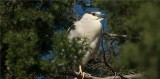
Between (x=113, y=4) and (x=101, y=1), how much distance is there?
21 cm

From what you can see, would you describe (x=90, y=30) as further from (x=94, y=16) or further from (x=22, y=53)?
(x=22, y=53)

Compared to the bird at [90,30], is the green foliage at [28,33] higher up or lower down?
higher up

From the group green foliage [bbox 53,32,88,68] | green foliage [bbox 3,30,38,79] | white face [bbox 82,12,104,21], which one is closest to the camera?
green foliage [bbox 53,32,88,68]

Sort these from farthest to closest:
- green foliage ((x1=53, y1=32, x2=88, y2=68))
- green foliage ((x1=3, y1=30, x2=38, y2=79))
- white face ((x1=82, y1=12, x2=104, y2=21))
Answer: white face ((x1=82, y1=12, x2=104, y2=21)) < green foliage ((x1=3, y1=30, x2=38, y2=79)) < green foliage ((x1=53, y1=32, x2=88, y2=68))

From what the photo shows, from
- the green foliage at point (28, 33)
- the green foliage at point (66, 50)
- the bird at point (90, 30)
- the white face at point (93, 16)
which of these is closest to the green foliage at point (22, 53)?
the green foliage at point (28, 33)

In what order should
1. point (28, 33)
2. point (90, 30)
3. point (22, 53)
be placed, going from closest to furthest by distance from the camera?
point (22, 53) → point (28, 33) → point (90, 30)

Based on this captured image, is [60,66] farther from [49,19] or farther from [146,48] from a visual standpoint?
[146,48]

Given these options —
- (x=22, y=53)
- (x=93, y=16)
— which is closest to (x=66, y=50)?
(x=22, y=53)

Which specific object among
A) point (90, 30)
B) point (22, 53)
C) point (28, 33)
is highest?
point (28, 33)

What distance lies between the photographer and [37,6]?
326 centimetres

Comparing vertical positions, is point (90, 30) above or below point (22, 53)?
below

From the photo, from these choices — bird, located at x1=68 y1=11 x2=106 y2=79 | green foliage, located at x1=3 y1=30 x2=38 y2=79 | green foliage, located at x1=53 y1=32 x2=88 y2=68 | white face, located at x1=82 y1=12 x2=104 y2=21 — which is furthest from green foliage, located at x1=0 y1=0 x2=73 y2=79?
white face, located at x1=82 y1=12 x2=104 y2=21

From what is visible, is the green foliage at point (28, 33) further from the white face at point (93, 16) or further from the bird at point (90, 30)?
the white face at point (93, 16)

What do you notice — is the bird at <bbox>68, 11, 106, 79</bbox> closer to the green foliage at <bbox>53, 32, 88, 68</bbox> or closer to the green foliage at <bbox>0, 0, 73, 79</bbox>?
the green foliage at <bbox>0, 0, 73, 79</bbox>
